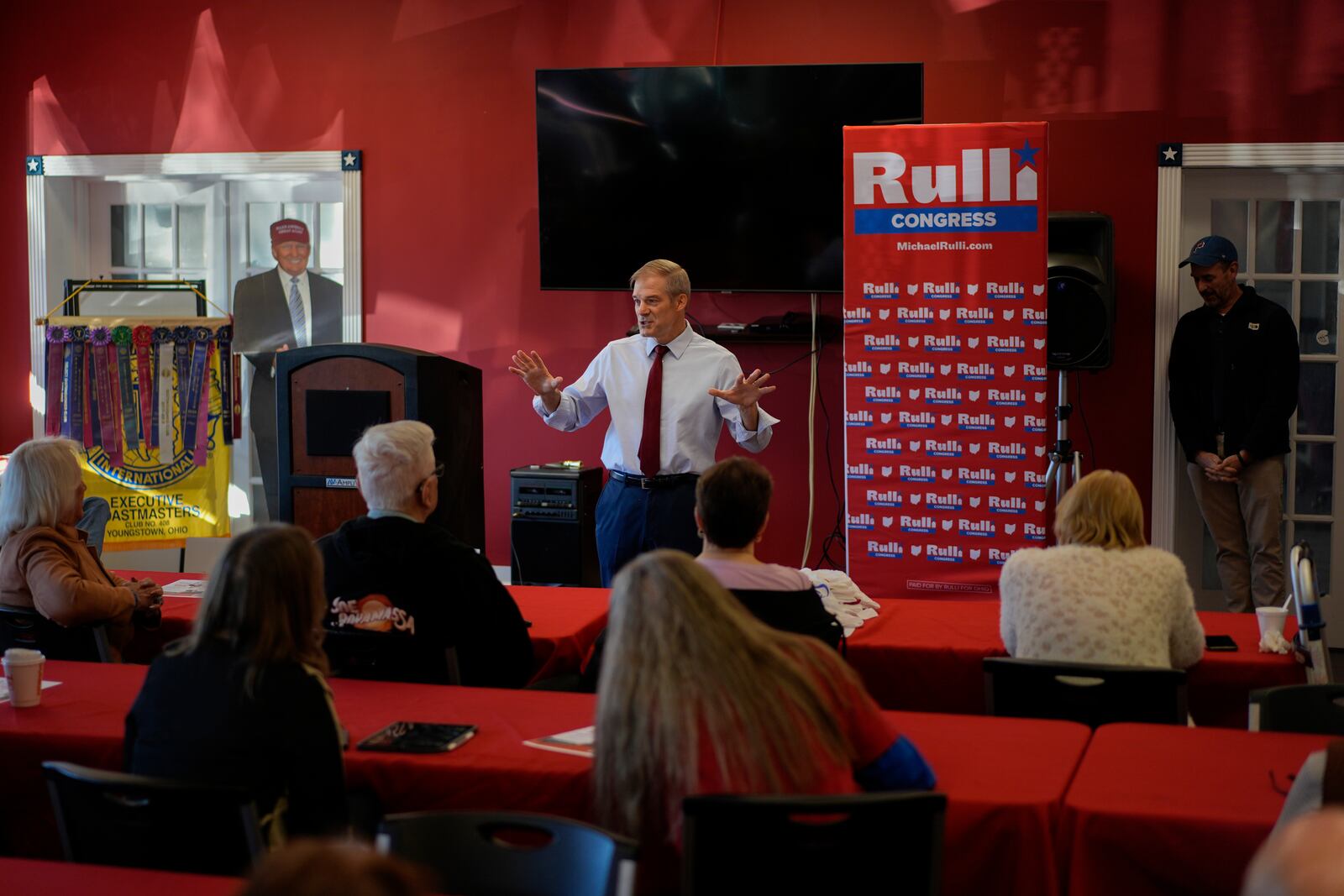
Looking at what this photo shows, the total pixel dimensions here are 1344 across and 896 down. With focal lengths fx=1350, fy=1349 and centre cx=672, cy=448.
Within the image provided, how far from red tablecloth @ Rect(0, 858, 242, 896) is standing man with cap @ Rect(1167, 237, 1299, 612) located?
5.17 m

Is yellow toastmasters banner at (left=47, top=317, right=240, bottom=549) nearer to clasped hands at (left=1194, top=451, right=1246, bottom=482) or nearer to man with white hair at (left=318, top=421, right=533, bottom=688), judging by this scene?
man with white hair at (left=318, top=421, right=533, bottom=688)

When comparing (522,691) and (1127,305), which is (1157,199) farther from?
(522,691)

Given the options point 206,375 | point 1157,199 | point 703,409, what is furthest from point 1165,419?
point 206,375

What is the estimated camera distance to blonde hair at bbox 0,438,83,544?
3812mm

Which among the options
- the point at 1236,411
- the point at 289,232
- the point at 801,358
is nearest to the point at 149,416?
the point at 289,232

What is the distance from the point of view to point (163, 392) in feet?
22.4

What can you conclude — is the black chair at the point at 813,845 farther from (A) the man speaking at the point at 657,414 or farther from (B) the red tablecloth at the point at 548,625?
(A) the man speaking at the point at 657,414

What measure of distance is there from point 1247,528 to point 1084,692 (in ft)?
11.3

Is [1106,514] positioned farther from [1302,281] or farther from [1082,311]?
[1302,281]

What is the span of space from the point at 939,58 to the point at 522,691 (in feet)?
14.8

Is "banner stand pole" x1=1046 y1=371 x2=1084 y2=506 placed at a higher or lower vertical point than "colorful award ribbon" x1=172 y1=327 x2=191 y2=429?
lower

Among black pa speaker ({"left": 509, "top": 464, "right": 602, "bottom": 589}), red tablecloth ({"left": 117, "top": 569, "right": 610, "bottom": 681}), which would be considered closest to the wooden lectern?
red tablecloth ({"left": 117, "top": 569, "right": 610, "bottom": 681})

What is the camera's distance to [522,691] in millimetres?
3145

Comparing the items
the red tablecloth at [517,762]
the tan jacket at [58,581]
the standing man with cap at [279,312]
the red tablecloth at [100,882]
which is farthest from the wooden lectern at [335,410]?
the red tablecloth at [100,882]
